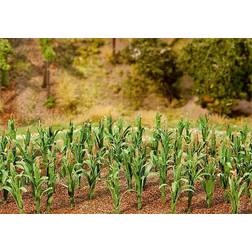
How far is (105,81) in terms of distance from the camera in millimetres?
9000

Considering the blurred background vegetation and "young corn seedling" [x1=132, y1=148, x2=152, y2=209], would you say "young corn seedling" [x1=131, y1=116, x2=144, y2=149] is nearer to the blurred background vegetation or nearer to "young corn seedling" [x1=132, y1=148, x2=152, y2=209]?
"young corn seedling" [x1=132, y1=148, x2=152, y2=209]

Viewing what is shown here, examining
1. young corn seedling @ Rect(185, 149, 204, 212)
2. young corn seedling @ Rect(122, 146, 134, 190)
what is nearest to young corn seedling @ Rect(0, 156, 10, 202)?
young corn seedling @ Rect(122, 146, 134, 190)

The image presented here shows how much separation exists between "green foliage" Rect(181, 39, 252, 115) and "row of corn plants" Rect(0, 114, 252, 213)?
1.28 meters

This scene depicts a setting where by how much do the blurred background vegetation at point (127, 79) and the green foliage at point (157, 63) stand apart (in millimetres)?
12

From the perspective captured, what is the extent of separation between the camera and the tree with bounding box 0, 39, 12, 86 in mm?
8578

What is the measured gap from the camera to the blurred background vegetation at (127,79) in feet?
28.2

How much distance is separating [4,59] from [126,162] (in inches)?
95.8

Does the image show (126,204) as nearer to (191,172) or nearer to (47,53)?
(191,172)

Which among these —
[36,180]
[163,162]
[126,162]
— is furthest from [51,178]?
[163,162]

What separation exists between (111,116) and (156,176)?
3.80ft

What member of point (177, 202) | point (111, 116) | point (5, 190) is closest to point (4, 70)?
point (111, 116)

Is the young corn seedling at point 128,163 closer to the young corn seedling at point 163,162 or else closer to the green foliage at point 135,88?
the young corn seedling at point 163,162

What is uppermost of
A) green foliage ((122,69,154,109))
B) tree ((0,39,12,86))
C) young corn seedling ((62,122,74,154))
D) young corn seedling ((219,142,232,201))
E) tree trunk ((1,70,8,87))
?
tree ((0,39,12,86))

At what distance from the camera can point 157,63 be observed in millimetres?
9234
